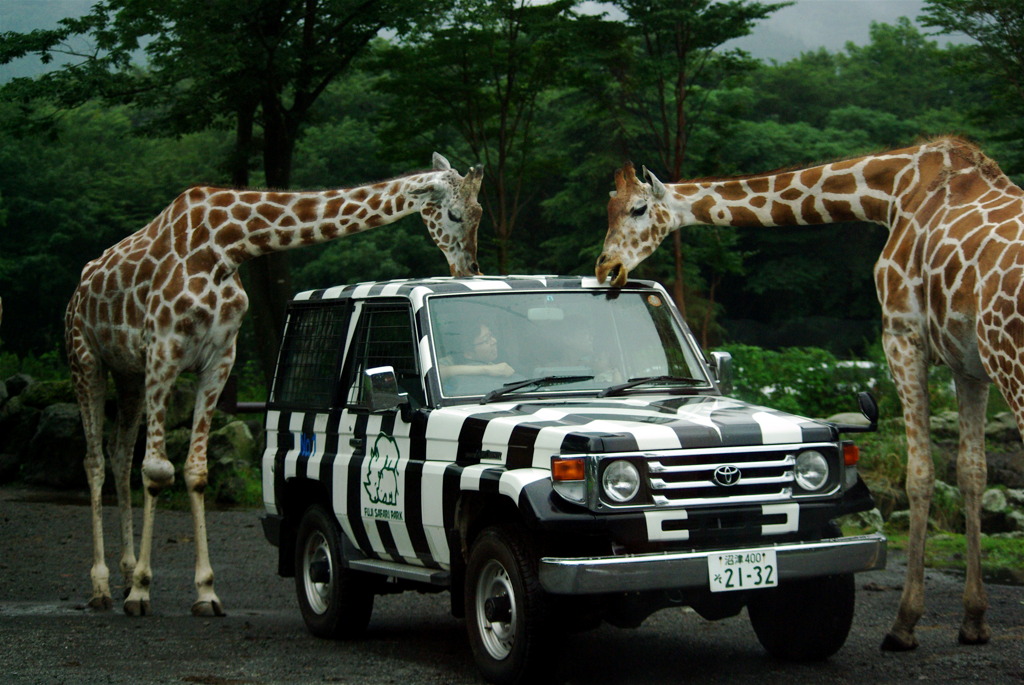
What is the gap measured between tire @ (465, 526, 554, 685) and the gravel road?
0.45 m

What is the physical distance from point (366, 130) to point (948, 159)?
1535 inches

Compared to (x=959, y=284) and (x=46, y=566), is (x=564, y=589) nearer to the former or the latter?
(x=959, y=284)

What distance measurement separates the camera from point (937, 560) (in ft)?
36.9

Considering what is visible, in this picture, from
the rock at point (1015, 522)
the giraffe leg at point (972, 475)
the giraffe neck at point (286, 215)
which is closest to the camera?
the giraffe leg at point (972, 475)

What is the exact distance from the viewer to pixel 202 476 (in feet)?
32.6

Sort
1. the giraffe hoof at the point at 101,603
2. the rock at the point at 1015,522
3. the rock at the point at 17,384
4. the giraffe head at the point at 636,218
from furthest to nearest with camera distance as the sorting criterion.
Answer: the rock at the point at 17,384 < the rock at the point at 1015,522 < the giraffe hoof at the point at 101,603 < the giraffe head at the point at 636,218

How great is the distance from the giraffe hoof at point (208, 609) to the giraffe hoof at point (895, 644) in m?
4.55

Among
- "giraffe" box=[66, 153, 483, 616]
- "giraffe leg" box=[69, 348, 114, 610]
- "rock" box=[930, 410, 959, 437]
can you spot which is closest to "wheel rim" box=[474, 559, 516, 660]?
"giraffe" box=[66, 153, 483, 616]

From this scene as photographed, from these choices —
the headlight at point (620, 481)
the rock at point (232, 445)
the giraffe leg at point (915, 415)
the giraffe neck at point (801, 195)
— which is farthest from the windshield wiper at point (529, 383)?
the rock at point (232, 445)

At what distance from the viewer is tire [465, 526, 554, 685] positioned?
6109 mm

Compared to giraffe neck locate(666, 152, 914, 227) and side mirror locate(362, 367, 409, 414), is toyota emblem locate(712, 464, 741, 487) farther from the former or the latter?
giraffe neck locate(666, 152, 914, 227)

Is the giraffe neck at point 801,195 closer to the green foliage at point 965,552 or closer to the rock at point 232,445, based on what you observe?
the green foliage at point 965,552

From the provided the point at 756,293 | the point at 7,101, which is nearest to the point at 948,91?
the point at 756,293

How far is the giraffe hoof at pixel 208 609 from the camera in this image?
9422 mm
